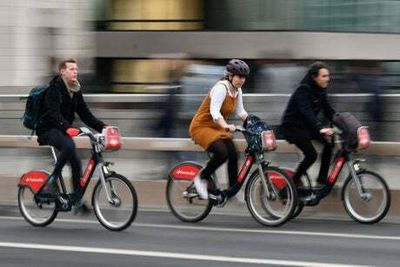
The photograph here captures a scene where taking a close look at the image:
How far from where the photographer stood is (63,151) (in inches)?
406

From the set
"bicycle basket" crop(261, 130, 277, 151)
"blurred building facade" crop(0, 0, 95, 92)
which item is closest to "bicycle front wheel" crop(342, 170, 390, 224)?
"bicycle basket" crop(261, 130, 277, 151)

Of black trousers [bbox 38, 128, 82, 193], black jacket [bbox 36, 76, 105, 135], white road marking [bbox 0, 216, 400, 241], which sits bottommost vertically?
white road marking [bbox 0, 216, 400, 241]

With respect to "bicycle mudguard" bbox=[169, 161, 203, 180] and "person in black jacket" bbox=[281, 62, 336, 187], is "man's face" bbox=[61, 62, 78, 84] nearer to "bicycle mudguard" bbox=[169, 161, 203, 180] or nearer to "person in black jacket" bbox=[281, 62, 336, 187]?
"bicycle mudguard" bbox=[169, 161, 203, 180]

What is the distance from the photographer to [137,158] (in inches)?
495

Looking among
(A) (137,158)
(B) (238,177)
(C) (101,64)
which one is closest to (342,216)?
(B) (238,177)

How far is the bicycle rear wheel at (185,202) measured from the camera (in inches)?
431

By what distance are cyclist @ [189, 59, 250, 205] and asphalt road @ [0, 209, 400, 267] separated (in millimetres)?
473

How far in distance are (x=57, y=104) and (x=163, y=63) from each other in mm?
29181

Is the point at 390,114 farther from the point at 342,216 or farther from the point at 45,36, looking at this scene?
the point at 45,36

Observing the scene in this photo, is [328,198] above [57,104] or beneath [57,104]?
beneath

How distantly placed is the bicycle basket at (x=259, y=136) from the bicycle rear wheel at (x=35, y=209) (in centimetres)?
220

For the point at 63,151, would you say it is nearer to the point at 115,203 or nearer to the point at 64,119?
the point at 64,119

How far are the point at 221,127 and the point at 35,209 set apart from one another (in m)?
2.24

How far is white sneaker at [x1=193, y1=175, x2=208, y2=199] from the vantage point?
10797 millimetres
